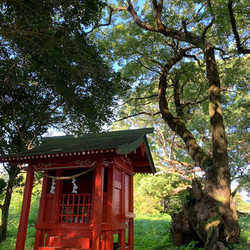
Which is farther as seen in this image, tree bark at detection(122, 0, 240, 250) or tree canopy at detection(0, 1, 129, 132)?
tree bark at detection(122, 0, 240, 250)

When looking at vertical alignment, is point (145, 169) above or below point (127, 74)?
below

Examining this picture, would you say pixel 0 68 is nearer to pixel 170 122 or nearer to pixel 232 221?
pixel 170 122

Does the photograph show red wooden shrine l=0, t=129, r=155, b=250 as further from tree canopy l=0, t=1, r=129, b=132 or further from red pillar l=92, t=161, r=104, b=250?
tree canopy l=0, t=1, r=129, b=132

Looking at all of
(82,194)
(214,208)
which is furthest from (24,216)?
(214,208)

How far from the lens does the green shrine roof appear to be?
6.43 meters

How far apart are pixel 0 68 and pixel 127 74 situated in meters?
7.69

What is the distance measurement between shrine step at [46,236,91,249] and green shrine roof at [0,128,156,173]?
2.56 m

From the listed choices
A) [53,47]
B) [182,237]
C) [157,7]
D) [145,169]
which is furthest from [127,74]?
[182,237]

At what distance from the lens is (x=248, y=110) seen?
1661 cm

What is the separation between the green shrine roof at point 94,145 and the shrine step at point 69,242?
256 cm

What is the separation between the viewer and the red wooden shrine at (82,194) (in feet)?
21.4

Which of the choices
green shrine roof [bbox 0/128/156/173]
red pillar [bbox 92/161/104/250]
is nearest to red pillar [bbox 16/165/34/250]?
green shrine roof [bbox 0/128/156/173]

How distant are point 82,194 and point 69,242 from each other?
142cm

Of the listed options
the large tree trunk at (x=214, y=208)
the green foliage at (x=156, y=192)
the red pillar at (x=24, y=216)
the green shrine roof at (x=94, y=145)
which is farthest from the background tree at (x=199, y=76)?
the green foliage at (x=156, y=192)
